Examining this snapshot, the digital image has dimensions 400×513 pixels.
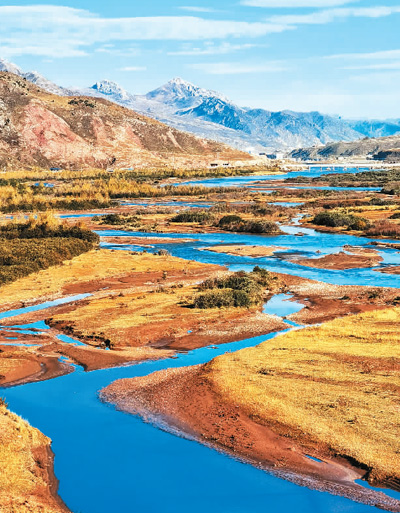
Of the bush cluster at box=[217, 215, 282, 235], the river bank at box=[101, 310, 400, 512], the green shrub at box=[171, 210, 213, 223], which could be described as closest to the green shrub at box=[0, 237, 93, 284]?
the river bank at box=[101, 310, 400, 512]

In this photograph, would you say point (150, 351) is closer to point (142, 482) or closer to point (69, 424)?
point (69, 424)

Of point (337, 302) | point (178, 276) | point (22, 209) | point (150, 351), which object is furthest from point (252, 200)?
point (150, 351)

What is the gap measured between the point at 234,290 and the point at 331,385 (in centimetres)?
1639

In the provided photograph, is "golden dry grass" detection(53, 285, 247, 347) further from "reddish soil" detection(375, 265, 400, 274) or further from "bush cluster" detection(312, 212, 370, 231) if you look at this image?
"bush cluster" detection(312, 212, 370, 231)

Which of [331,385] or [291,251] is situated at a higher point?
[291,251]

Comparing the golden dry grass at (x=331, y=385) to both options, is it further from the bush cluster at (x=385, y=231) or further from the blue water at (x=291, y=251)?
the bush cluster at (x=385, y=231)

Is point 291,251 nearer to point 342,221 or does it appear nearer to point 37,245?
point 342,221

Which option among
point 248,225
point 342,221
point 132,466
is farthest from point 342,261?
point 132,466

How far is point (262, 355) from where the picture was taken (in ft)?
89.9

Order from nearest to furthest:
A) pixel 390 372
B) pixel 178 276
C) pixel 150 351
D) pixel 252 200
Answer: pixel 390 372 < pixel 150 351 < pixel 178 276 < pixel 252 200

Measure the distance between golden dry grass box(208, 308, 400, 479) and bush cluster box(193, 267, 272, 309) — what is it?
6.95m

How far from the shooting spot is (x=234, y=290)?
1554 inches

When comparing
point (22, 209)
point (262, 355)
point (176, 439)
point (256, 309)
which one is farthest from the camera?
point (22, 209)

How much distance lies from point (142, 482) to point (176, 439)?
8.22 feet
